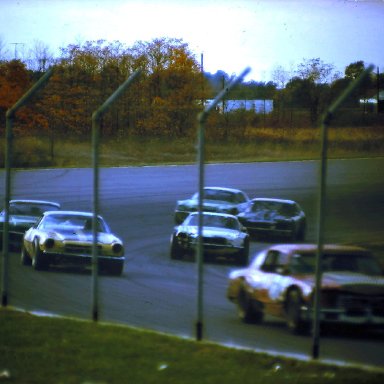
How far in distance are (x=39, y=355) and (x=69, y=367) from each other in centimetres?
74

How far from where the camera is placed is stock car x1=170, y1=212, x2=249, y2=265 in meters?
18.1

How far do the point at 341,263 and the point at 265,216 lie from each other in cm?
857

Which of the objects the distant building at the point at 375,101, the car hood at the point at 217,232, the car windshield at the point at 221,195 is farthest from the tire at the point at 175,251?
the distant building at the point at 375,101

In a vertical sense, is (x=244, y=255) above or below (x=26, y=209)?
below

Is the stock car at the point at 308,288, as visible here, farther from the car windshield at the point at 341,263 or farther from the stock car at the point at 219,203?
the stock car at the point at 219,203

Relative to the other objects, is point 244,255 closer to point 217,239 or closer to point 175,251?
Answer: point 217,239

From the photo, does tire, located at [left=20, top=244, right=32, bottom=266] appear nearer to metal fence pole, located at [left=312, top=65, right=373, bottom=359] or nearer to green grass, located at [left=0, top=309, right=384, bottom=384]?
green grass, located at [left=0, top=309, right=384, bottom=384]

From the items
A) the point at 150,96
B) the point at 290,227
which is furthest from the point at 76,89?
the point at 290,227

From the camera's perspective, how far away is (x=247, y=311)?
12.7 meters

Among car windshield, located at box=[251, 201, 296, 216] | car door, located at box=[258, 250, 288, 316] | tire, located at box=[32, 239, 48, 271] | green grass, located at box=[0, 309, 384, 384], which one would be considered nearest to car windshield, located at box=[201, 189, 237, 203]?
car windshield, located at box=[251, 201, 296, 216]

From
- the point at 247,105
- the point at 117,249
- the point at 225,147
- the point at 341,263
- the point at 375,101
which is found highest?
the point at 375,101

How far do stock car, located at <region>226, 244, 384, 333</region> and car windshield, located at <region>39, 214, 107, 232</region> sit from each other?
552cm

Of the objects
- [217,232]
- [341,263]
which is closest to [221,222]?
[217,232]

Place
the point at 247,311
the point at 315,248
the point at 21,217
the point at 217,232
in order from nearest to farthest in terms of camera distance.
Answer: the point at 315,248 < the point at 247,311 < the point at 217,232 < the point at 21,217
